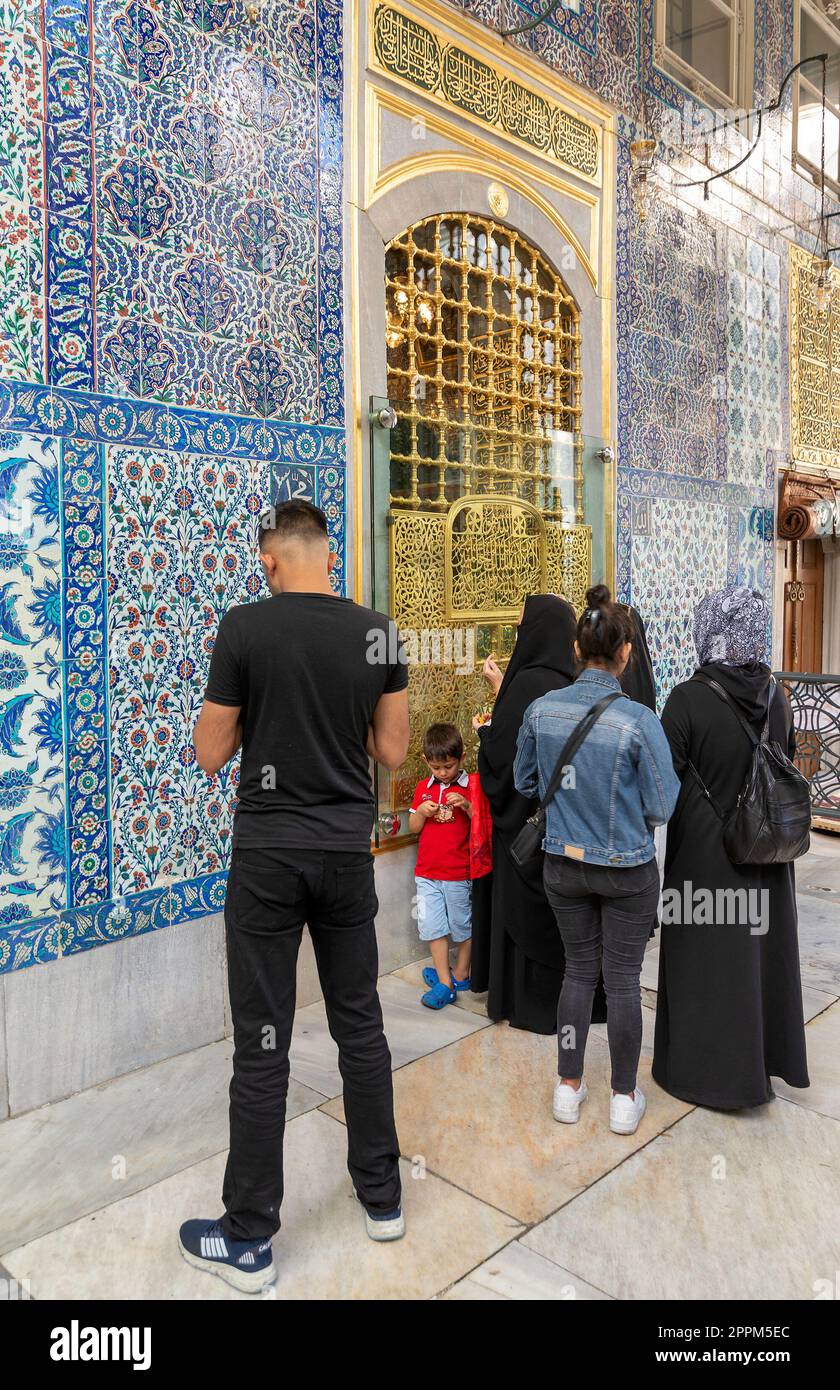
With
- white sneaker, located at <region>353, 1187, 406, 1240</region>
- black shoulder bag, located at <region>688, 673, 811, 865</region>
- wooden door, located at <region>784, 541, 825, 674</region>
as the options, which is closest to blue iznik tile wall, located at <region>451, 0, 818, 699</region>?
wooden door, located at <region>784, 541, 825, 674</region>

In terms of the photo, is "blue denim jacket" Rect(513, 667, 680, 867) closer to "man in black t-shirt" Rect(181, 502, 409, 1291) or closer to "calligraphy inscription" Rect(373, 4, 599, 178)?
"man in black t-shirt" Rect(181, 502, 409, 1291)

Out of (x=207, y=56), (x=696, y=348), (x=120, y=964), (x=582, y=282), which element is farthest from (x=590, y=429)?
(x=120, y=964)

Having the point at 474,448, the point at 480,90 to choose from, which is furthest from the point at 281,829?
the point at 480,90

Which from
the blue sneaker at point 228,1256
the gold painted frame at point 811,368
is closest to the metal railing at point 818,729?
the gold painted frame at point 811,368

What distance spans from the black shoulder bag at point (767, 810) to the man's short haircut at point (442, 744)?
1.05 metres

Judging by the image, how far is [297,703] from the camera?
1916mm

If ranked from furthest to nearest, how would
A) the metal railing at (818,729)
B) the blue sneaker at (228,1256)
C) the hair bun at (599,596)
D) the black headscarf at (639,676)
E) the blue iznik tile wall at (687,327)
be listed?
the metal railing at (818,729), the blue iznik tile wall at (687,327), the black headscarf at (639,676), the hair bun at (599,596), the blue sneaker at (228,1256)

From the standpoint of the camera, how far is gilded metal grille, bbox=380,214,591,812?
3621 millimetres

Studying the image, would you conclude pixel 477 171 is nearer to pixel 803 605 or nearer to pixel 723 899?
pixel 723 899

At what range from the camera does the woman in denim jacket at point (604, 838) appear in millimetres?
2410

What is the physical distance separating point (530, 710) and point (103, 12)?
217cm

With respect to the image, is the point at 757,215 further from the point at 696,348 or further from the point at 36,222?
the point at 36,222

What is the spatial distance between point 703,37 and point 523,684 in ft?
14.5

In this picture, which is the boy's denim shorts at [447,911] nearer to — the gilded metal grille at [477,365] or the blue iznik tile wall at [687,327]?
the gilded metal grille at [477,365]
